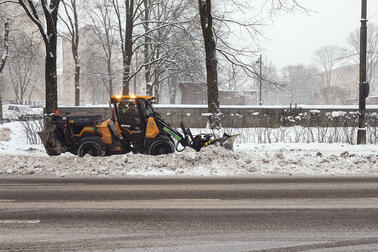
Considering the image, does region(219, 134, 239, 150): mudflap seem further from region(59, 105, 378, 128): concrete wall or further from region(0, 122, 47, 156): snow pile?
region(59, 105, 378, 128): concrete wall

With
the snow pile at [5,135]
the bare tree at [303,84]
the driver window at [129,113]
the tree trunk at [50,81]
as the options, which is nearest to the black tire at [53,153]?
the driver window at [129,113]

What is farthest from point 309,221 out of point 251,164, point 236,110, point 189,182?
point 236,110

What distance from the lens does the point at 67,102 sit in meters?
123

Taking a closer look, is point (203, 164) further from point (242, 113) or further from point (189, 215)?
point (242, 113)

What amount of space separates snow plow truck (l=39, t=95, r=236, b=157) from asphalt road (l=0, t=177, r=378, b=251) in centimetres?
214

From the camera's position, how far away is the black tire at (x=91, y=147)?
9477 mm

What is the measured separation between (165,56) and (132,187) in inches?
712

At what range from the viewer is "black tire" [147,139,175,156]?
955cm

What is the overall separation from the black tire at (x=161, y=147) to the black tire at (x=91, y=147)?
139 centimetres

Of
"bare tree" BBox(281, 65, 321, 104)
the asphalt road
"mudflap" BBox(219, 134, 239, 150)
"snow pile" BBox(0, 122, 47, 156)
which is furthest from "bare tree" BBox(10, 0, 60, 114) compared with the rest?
"bare tree" BBox(281, 65, 321, 104)

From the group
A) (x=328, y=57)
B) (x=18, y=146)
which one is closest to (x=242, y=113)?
(x=18, y=146)

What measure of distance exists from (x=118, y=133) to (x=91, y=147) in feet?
2.85

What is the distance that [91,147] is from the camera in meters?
9.62

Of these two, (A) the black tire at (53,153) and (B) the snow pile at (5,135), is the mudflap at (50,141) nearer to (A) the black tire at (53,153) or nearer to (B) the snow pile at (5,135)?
(A) the black tire at (53,153)
